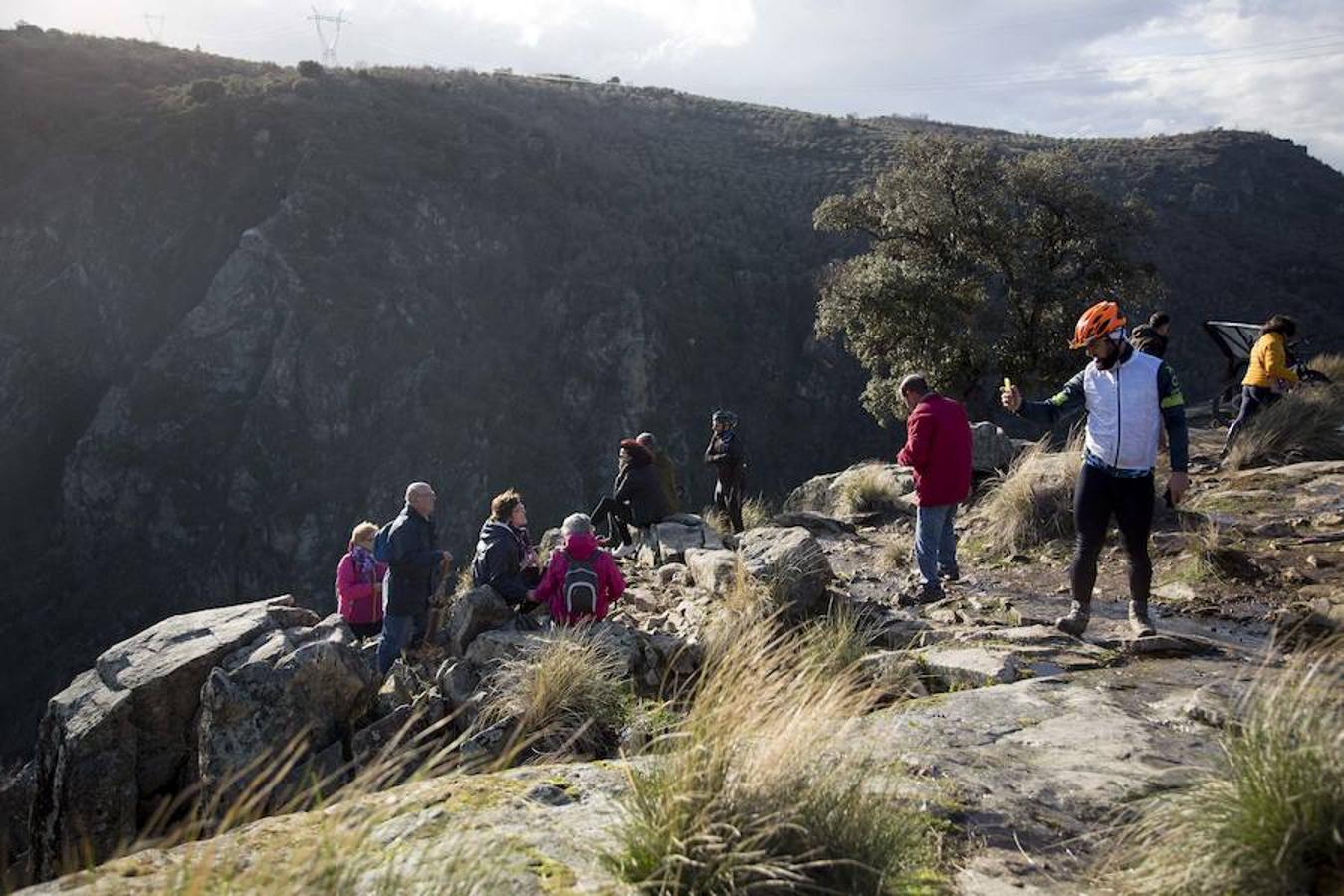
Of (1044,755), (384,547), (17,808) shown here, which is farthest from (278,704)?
(1044,755)

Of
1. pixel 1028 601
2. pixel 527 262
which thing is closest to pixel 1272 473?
pixel 1028 601

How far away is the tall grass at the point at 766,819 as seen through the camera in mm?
2449

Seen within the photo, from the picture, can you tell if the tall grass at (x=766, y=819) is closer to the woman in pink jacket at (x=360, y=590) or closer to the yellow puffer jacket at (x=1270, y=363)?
the woman in pink jacket at (x=360, y=590)

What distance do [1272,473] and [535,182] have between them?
40.5 metres

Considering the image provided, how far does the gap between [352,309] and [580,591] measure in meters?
33.2

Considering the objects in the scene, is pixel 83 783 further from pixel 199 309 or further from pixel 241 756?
pixel 199 309

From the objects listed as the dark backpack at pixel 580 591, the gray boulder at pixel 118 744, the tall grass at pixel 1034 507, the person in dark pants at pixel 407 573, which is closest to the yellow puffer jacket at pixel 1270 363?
the tall grass at pixel 1034 507

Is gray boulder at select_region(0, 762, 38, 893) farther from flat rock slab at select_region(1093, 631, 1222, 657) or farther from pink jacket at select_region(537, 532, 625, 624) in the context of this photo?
flat rock slab at select_region(1093, 631, 1222, 657)

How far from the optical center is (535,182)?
45.3 m

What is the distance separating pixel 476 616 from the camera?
25.1ft

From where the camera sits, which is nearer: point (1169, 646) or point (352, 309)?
point (1169, 646)

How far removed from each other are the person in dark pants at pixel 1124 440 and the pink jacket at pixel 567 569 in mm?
3462

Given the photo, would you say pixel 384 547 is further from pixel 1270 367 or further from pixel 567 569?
pixel 1270 367

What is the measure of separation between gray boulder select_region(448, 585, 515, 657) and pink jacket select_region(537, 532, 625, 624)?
1.38ft
